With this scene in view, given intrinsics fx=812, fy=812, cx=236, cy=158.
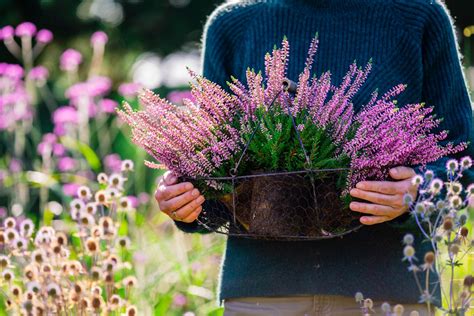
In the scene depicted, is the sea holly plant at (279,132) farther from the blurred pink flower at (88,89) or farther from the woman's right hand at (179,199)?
the blurred pink flower at (88,89)

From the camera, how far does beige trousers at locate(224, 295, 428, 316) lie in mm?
2076

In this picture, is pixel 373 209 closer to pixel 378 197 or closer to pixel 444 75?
pixel 378 197

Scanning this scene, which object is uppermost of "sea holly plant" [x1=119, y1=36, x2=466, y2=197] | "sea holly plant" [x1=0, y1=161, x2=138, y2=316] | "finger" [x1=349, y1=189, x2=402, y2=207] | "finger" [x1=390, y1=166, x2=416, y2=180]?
"sea holly plant" [x1=119, y1=36, x2=466, y2=197]

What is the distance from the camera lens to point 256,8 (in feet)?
7.96

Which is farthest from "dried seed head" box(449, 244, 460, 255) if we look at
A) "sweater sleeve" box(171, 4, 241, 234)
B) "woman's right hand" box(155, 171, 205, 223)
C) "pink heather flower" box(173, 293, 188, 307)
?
"pink heather flower" box(173, 293, 188, 307)

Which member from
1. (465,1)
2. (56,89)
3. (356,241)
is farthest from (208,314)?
(465,1)

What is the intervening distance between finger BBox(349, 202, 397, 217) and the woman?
106 mm

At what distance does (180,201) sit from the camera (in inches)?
73.7

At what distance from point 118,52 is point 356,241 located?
357 inches

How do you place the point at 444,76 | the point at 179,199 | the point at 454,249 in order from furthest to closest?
the point at 444,76, the point at 179,199, the point at 454,249

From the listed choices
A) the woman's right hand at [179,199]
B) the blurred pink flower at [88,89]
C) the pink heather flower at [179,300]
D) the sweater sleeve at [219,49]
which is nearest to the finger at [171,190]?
the woman's right hand at [179,199]

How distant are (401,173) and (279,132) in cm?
28

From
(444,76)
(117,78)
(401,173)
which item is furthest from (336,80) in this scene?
(117,78)

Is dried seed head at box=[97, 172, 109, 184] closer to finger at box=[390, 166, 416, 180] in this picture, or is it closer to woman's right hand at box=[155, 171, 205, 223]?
woman's right hand at box=[155, 171, 205, 223]
